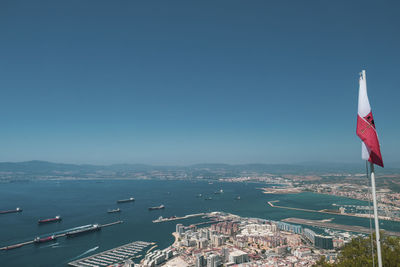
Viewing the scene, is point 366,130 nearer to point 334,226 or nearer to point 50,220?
point 334,226

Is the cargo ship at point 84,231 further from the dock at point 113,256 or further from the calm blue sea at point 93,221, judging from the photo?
the dock at point 113,256

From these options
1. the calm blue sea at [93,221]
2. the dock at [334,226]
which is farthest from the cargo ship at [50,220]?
the dock at [334,226]

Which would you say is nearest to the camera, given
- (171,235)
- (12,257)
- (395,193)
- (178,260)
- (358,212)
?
(178,260)

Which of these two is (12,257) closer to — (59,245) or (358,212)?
(59,245)

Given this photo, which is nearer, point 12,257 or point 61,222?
point 12,257

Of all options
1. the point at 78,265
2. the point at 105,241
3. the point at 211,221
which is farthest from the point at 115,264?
the point at 211,221

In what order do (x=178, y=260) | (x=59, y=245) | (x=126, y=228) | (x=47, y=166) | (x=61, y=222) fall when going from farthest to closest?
(x=47, y=166), (x=61, y=222), (x=126, y=228), (x=59, y=245), (x=178, y=260)
